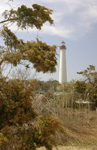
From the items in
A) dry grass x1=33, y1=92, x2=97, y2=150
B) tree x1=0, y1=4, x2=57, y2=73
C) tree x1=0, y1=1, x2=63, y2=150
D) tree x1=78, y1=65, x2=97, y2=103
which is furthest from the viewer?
tree x1=78, y1=65, x2=97, y2=103

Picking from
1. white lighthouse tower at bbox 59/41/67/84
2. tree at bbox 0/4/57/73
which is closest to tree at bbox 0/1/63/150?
tree at bbox 0/4/57/73

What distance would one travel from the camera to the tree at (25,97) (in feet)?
7.98

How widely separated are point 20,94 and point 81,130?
3992 millimetres

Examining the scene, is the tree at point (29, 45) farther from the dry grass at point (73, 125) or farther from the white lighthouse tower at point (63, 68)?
the white lighthouse tower at point (63, 68)

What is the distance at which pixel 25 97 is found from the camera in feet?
8.62

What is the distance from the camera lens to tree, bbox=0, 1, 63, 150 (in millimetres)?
2434

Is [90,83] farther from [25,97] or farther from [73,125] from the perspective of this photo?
[25,97]

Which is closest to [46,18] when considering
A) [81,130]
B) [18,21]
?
[18,21]

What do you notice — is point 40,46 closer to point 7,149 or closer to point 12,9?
point 12,9

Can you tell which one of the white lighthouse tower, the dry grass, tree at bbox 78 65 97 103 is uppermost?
the white lighthouse tower

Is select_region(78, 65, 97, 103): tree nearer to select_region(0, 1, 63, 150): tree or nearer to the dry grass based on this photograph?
the dry grass

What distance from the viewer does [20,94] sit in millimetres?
2615

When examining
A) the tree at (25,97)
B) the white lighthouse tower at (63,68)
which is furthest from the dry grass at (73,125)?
the white lighthouse tower at (63,68)

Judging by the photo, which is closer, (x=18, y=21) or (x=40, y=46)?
(x=40, y=46)
